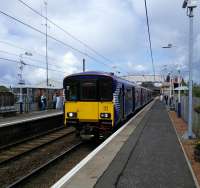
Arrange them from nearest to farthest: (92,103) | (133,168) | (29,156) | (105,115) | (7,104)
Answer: (133,168) → (29,156) → (105,115) → (92,103) → (7,104)

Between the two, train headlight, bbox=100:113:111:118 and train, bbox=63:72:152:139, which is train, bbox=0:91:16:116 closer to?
train, bbox=63:72:152:139

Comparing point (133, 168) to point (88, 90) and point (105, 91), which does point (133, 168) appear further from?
point (88, 90)

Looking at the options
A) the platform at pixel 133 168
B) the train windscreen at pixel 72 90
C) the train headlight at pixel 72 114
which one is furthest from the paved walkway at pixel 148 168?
the train windscreen at pixel 72 90

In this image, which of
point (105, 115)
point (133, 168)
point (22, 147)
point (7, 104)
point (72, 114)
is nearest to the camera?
point (133, 168)

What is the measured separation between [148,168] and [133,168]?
1.19 feet

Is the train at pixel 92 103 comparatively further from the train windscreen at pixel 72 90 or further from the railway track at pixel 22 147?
the railway track at pixel 22 147

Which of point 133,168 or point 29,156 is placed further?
point 29,156

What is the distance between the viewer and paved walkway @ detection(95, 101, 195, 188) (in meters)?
7.41

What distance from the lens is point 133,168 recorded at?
8703 millimetres

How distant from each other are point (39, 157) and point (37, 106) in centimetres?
2003

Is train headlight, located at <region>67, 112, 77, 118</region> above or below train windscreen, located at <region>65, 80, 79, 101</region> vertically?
below

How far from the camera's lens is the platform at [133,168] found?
741 centimetres

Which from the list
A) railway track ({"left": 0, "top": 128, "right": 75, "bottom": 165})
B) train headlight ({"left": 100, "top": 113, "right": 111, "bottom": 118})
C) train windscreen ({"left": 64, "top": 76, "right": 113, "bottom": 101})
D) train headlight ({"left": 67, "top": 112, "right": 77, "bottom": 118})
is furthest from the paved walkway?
railway track ({"left": 0, "top": 128, "right": 75, "bottom": 165})

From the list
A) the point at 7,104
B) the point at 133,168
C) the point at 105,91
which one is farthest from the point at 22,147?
the point at 7,104
